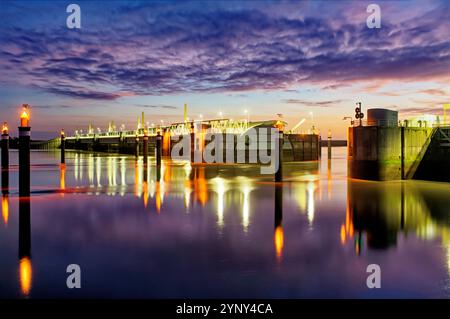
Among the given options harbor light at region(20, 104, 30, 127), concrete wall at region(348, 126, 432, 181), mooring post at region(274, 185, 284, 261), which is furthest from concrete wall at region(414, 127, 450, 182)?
harbor light at region(20, 104, 30, 127)

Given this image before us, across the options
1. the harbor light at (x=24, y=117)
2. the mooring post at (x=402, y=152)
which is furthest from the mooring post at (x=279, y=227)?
the harbor light at (x=24, y=117)

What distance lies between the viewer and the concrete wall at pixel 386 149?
3062 centimetres

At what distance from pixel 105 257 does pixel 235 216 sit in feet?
24.3

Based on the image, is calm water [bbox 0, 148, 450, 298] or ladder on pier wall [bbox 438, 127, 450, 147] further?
ladder on pier wall [bbox 438, 127, 450, 147]

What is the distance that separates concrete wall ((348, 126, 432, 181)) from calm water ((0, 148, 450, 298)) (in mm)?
7393

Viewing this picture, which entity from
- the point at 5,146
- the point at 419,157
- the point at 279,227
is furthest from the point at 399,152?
the point at 5,146

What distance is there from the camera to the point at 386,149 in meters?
30.6

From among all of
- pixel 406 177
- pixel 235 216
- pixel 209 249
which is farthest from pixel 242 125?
pixel 209 249

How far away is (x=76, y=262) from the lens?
413 inches

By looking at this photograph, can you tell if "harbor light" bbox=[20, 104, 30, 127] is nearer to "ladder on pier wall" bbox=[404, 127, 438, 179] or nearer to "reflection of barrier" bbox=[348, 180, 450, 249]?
"reflection of barrier" bbox=[348, 180, 450, 249]

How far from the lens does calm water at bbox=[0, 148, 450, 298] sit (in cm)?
862

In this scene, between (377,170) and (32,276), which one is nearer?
(32,276)
